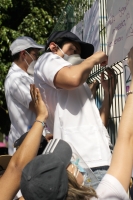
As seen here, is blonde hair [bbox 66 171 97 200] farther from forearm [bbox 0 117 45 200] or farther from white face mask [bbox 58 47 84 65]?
white face mask [bbox 58 47 84 65]

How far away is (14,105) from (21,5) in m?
9.53

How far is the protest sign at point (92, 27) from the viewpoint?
389 cm

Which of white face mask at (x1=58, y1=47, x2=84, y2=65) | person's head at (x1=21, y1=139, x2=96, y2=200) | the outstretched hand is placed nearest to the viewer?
person's head at (x1=21, y1=139, x2=96, y2=200)

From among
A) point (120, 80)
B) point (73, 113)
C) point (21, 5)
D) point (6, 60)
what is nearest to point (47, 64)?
point (73, 113)

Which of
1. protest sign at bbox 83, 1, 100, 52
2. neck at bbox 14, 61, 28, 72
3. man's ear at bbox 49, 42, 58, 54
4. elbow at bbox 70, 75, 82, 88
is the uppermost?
protest sign at bbox 83, 1, 100, 52

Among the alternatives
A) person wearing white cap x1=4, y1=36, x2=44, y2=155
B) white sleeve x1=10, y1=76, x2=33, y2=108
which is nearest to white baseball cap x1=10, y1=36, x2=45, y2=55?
person wearing white cap x1=4, y1=36, x2=44, y2=155

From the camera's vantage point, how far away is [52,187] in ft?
6.19

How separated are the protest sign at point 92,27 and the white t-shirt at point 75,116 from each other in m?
0.70

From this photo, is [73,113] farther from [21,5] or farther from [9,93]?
[21,5]

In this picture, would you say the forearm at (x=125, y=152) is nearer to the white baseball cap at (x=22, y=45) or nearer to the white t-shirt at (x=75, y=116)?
the white t-shirt at (x=75, y=116)

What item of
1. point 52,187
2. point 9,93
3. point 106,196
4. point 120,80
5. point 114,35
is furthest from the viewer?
point 9,93

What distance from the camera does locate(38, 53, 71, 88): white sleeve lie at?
311cm

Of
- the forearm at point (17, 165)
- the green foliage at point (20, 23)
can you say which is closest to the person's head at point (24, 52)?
the forearm at point (17, 165)

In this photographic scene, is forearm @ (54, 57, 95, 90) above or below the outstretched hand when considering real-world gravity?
above
